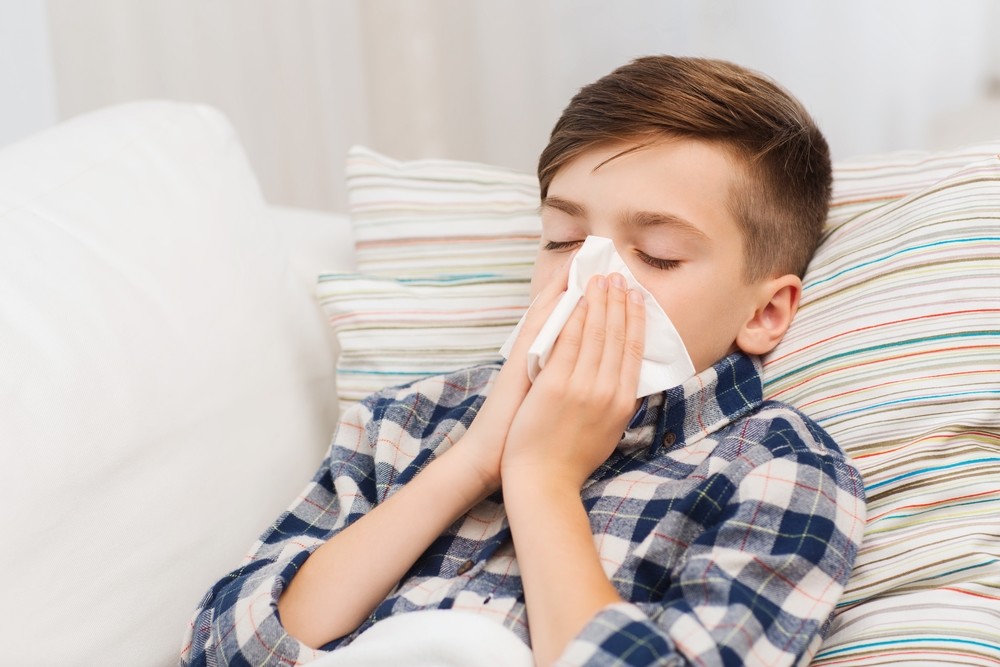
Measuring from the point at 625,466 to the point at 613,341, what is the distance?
17cm

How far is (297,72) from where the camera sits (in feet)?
7.72

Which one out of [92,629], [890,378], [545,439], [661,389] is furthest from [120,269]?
[890,378]

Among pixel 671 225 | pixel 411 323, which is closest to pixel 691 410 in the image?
pixel 671 225

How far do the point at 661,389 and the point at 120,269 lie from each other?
0.67 meters

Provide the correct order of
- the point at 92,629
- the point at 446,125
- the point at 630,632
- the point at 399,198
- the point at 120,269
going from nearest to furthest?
the point at 630,632 → the point at 92,629 → the point at 120,269 → the point at 399,198 → the point at 446,125

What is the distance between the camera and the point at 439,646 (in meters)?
0.86

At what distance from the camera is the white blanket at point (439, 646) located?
0.86 metres

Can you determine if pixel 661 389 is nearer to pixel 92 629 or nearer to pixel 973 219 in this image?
pixel 973 219

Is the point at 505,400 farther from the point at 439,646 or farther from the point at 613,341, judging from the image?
the point at 439,646

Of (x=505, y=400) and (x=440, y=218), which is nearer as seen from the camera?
(x=505, y=400)

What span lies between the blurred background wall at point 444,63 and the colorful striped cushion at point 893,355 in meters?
0.57

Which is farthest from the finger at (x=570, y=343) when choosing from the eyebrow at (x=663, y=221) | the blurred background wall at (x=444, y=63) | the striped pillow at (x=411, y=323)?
the blurred background wall at (x=444, y=63)

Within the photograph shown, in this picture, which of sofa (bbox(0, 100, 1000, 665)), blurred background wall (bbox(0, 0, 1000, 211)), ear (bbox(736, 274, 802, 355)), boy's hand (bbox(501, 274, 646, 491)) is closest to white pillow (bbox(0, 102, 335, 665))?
sofa (bbox(0, 100, 1000, 665))

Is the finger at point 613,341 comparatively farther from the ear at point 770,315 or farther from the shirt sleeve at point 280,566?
the shirt sleeve at point 280,566
